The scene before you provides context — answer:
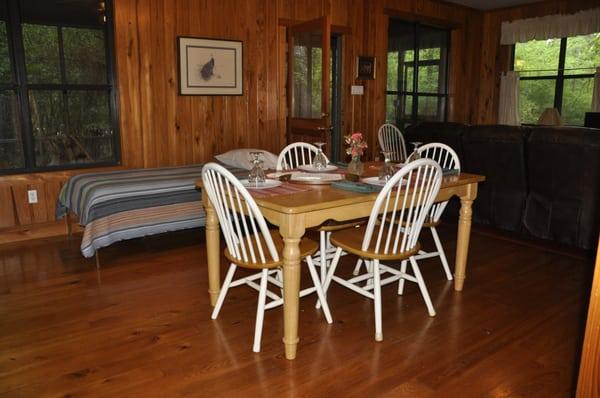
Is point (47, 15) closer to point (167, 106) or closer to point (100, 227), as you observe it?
point (167, 106)

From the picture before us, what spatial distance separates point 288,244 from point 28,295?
1776 millimetres

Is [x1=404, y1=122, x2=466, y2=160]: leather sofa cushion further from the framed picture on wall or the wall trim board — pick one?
the wall trim board

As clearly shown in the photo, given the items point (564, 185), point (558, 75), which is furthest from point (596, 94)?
point (564, 185)

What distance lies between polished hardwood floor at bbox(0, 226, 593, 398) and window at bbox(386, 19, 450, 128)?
12.0 ft

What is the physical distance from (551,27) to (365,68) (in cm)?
275

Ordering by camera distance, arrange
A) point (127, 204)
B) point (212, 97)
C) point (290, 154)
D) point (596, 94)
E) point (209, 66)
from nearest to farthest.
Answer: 1. point (127, 204)
2. point (290, 154)
3. point (209, 66)
4. point (212, 97)
5. point (596, 94)

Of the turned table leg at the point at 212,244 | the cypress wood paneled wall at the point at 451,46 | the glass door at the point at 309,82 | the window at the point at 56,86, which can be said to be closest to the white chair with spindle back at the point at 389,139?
the cypress wood paneled wall at the point at 451,46

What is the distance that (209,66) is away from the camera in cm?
479

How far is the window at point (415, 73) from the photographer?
652cm

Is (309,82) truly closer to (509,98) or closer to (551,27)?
(509,98)

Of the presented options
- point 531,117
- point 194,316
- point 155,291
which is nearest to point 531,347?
point 194,316

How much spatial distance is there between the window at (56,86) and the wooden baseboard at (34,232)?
48cm

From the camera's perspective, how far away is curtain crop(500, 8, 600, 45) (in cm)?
626

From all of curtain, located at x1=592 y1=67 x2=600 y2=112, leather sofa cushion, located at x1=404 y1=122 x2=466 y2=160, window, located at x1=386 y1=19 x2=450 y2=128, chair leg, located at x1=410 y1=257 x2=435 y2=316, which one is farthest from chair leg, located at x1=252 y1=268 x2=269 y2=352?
curtain, located at x1=592 y1=67 x2=600 y2=112
